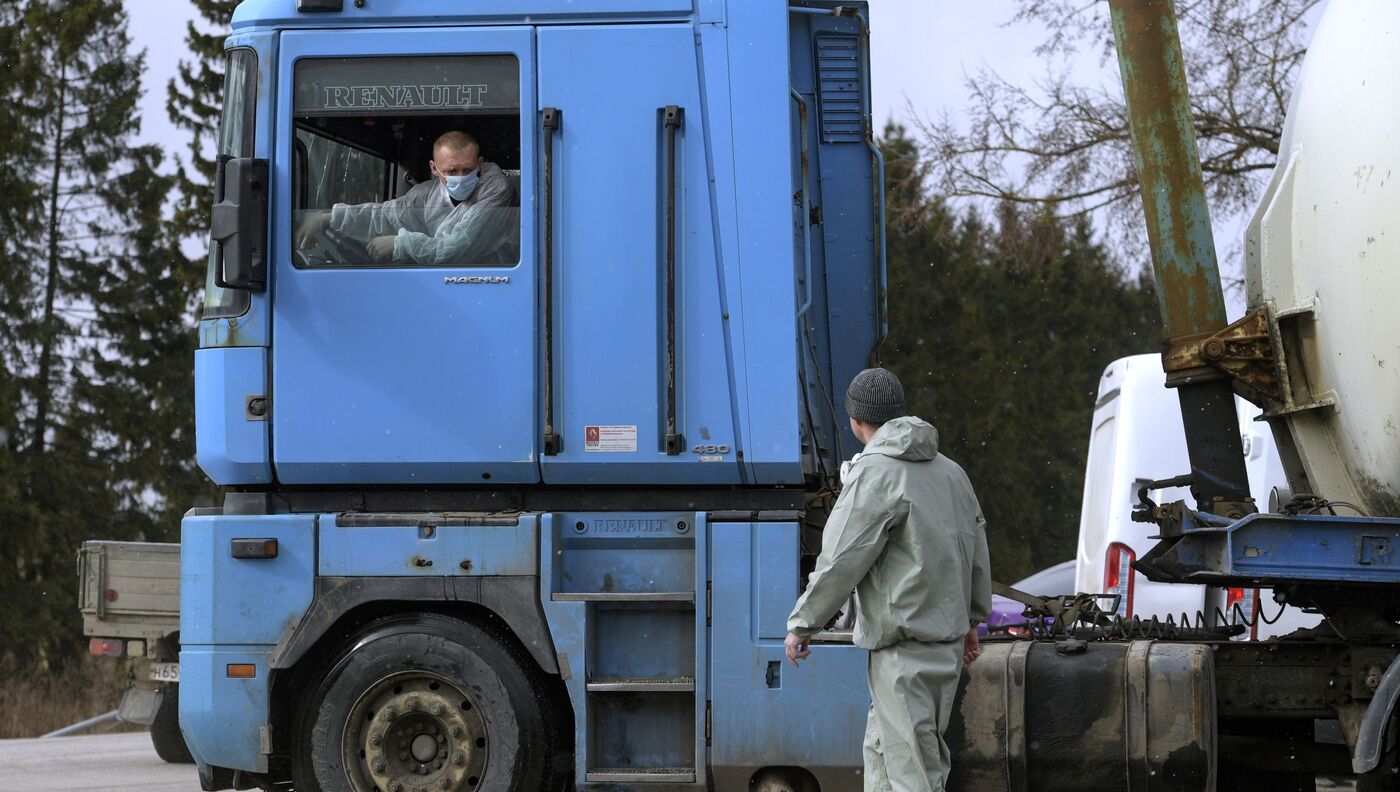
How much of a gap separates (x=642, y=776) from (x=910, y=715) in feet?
3.91

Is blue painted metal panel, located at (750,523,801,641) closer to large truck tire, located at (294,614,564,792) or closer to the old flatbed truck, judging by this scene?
the old flatbed truck

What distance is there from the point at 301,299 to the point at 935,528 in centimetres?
252

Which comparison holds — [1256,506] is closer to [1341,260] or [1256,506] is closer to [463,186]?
[1341,260]

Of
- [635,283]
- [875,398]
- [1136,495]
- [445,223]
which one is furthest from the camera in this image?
[1136,495]

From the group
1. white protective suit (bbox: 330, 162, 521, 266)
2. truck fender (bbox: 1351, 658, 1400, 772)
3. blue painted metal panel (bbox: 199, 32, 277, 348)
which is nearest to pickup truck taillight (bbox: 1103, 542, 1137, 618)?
truck fender (bbox: 1351, 658, 1400, 772)

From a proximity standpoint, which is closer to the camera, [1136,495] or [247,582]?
[247,582]

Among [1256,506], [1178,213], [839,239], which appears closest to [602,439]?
[839,239]

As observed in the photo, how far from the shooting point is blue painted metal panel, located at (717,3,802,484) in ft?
19.8

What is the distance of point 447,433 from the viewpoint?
6.12 meters

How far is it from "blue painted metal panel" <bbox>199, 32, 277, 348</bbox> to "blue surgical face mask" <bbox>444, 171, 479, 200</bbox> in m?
0.67

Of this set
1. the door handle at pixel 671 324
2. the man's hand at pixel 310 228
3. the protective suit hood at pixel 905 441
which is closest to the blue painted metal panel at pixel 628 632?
the door handle at pixel 671 324

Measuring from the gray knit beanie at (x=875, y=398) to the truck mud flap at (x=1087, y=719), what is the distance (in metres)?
1.10

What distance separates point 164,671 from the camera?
33.7 ft

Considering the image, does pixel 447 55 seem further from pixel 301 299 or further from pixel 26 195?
pixel 26 195
